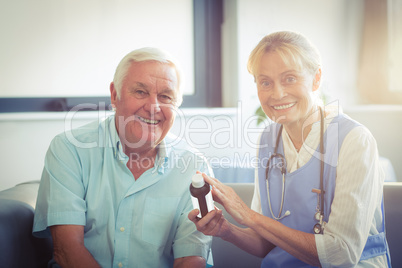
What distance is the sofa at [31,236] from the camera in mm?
1066

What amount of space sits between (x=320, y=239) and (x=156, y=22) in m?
1.89

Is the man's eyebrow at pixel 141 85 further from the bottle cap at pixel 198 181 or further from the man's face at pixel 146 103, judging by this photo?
the bottle cap at pixel 198 181

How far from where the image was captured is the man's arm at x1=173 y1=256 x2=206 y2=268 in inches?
42.5

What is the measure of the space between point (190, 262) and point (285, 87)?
0.63 metres

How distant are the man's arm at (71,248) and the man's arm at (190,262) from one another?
0.25 metres

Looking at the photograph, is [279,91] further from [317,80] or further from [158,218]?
[158,218]

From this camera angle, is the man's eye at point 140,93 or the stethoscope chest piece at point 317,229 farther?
the man's eye at point 140,93

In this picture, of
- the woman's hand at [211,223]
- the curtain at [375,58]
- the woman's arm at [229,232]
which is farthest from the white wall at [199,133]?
the woman's hand at [211,223]

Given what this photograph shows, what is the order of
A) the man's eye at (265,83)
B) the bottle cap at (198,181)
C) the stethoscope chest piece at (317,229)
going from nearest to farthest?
1. the bottle cap at (198,181)
2. the stethoscope chest piece at (317,229)
3. the man's eye at (265,83)

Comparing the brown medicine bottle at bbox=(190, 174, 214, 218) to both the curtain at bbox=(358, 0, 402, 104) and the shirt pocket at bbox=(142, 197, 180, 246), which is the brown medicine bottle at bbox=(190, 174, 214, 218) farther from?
the curtain at bbox=(358, 0, 402, 104)

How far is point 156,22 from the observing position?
7.74ft

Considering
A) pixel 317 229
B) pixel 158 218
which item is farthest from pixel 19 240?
pixel 317 229

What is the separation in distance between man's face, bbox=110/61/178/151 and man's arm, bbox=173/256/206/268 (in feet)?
1.29

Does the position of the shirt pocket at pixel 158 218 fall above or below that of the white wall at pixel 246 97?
below
